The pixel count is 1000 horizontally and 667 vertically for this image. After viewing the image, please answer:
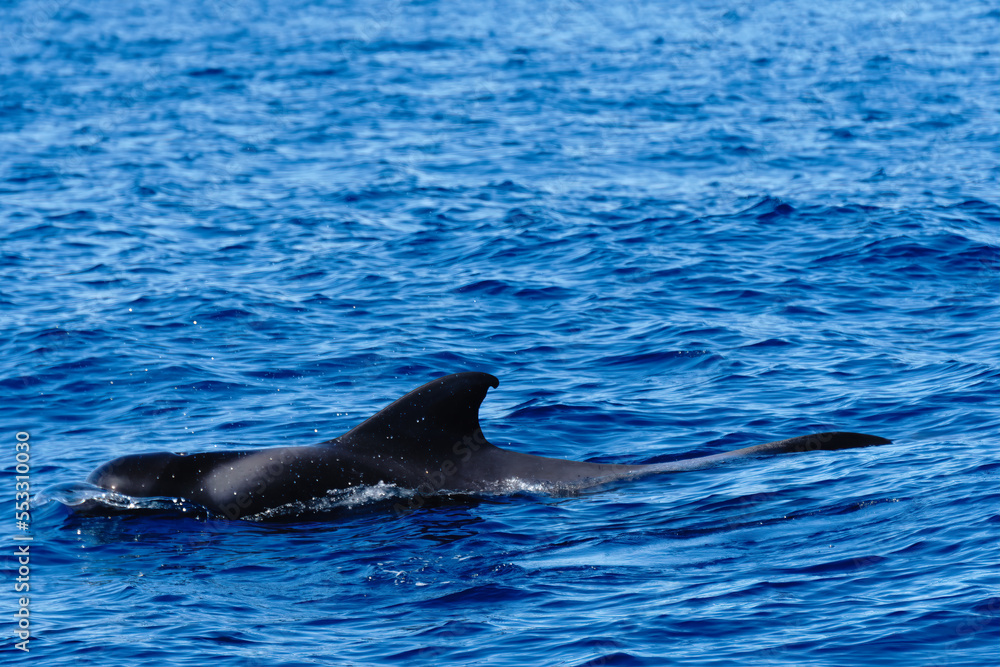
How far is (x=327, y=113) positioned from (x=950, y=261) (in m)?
22.5

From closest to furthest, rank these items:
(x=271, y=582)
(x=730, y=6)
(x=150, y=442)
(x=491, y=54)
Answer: (x=271, y=582)
(x=150, y=442)
(x=491, y=54)
(x=730, y=6)

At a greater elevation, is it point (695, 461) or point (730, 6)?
point (730, 6)

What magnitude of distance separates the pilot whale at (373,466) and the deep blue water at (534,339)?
0.30 meters

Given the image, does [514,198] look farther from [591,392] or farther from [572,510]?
[572,510]

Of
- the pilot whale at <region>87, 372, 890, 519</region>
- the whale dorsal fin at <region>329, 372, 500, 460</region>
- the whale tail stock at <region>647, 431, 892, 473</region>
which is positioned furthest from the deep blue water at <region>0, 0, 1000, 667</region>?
the whale dorsal fin at <region>329, 372, 500, 460</region>

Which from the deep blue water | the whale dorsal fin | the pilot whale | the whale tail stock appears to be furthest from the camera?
the whale tail stock

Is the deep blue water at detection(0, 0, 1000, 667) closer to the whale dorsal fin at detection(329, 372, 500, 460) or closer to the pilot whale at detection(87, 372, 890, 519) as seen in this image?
the pilot whale at detection(87, 372, 890, 519)

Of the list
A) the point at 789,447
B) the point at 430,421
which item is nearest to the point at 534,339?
the point at 789,447

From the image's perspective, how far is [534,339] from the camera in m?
19.5

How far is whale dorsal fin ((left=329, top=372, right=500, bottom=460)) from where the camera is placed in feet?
40.9

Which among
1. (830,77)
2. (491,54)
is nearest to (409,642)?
(830,77)

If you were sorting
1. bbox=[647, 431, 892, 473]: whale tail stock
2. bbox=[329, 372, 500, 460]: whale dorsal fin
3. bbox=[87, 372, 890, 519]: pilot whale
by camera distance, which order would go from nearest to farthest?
bbox=[329, 372, 500, 460]: whale dorsal fin < bbox=[87, 372, 890, 519]: pilot whale < bbox=[647, 431, 892, 473]: whale tail stock

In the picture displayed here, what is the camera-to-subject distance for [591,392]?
17188 mm

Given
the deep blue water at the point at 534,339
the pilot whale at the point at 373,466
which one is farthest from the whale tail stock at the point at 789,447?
the pilot whale at the point at 373,466
